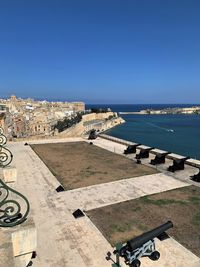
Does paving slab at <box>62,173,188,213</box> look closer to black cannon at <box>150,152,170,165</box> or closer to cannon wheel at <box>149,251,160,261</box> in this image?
black cannon at <box>150,152,170,165</box>

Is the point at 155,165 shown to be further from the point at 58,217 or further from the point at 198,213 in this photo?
the point at 58,217

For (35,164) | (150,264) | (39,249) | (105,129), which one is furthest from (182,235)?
(105,129)

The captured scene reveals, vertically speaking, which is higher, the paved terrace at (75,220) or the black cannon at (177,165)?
the black cannon at (177,165)

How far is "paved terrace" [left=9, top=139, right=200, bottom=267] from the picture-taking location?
7.49 metres

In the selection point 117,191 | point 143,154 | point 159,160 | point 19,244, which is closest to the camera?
point 19,244

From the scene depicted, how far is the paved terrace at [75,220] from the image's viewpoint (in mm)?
7488

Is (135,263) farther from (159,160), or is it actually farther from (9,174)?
(159,160)

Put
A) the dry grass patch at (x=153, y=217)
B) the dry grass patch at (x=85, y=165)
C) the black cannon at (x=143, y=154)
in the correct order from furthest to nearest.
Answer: the black cannon at (x=143, y=154) → the dry grass patch at (x=85, y=165) → the dry grass patch at (x=153, y=217)

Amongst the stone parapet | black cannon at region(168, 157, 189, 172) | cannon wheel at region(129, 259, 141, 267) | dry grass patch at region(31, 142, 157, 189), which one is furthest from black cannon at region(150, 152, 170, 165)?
Result: the stone parapet

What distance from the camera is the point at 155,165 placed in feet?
57.1

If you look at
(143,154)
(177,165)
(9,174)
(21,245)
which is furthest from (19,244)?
(143,154)

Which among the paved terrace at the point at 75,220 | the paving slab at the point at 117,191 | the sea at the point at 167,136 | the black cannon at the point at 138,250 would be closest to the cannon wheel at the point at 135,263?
the black cannon at the point at 138,250

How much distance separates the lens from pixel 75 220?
9.78 metres

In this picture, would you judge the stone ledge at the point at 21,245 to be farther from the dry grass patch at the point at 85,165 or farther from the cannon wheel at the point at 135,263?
the dry grass patch at the point at 85,165
